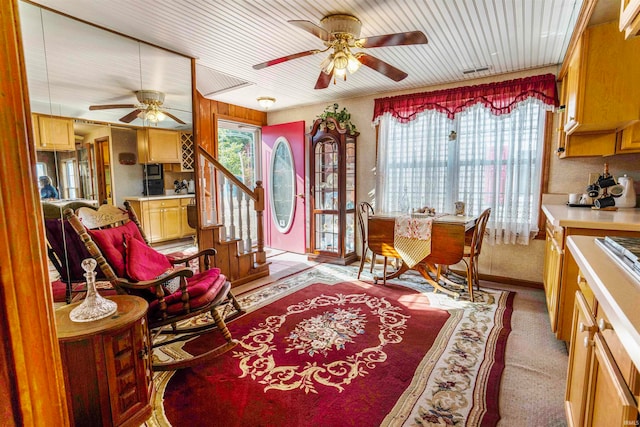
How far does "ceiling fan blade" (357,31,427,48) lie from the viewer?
197 cm

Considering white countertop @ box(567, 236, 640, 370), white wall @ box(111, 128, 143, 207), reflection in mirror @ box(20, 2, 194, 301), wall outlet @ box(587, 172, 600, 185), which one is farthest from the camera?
wall outlet @ box(587, 172, 600, 185)

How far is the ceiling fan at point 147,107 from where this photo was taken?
2.64m

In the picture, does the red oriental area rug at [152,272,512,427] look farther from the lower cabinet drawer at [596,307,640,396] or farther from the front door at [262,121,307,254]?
the front door at [262,121,307,254]

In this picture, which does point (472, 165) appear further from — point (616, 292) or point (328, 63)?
point (616, 292)

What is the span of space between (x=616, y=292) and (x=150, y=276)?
2.22 meters

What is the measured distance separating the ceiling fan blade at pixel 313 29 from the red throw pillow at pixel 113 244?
168cm

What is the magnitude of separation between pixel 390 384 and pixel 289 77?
10.1ft

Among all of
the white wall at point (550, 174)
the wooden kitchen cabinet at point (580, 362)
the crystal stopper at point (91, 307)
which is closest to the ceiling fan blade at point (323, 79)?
the white wall at point (550, 174)

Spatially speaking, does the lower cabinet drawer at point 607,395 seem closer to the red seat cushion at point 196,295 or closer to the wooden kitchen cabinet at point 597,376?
the wooden kitchen cabinet at point 597,376

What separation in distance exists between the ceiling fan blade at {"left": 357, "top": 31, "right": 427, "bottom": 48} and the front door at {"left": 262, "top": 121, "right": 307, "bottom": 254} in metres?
2.72

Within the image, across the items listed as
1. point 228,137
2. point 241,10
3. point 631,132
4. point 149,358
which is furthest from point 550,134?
point 228,137

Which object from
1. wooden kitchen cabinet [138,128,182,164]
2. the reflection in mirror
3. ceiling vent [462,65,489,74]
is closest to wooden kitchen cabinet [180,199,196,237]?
the reflection in mirror

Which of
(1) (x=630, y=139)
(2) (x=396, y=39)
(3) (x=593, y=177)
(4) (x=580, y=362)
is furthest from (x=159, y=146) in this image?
(3) (x=593, y=177)

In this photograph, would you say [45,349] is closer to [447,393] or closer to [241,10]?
[447,393]
